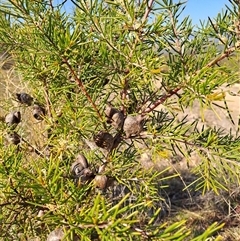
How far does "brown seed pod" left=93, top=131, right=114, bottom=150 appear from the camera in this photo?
20.3 inches

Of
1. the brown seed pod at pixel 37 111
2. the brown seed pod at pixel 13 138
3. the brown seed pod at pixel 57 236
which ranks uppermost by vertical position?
the brown seed pod at pixel 37 111

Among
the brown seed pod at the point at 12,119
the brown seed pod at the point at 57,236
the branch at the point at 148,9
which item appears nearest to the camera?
the brown seed pod at the point at 57,236

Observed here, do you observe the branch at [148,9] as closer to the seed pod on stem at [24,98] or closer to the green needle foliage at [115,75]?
the green needle foliage at [115,75]

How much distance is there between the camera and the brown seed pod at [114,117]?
19.8 inches

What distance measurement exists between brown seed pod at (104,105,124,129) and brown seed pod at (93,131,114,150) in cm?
2

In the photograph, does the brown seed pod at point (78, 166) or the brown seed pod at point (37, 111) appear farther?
the brown seed pod at point (37, 111)

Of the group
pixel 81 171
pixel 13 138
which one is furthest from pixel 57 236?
pixel 13 138

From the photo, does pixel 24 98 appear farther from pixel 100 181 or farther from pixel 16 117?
pixel 100 181

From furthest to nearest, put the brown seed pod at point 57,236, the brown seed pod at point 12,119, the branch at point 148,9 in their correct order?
the brown seed pod at point 12,119 → the branch at point 148,9 → the brown seed pod at point 57,236

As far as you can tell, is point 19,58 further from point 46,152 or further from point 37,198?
→ point 37,198

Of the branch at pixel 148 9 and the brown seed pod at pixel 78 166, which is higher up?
the branch at pixel 148 9

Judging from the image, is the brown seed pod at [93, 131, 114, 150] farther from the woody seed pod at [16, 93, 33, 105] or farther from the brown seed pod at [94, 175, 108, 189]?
the woody seed pod at [16, 93, 33, 105]

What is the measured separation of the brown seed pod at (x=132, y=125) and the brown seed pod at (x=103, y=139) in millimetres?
33

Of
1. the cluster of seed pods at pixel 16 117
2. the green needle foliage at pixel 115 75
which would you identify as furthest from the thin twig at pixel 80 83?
the cluster of seed pods at pixel 16 117
